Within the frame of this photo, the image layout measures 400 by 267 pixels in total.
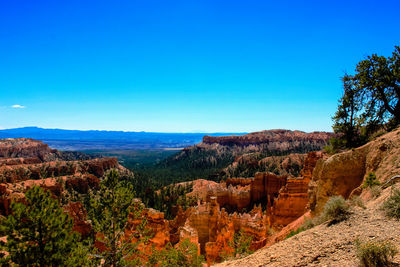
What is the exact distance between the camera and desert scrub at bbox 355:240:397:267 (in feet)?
17.2

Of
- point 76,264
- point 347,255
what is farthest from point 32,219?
point 347,255

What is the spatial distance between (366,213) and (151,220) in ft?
69.6

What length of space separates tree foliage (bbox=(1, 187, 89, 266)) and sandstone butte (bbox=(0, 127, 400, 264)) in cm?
498

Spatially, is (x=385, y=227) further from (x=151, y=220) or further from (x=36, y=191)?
(x=151, y=220)

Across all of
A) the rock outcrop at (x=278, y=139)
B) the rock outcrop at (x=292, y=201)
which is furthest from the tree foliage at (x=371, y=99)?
the rock outcrop at (x=278, y=139)

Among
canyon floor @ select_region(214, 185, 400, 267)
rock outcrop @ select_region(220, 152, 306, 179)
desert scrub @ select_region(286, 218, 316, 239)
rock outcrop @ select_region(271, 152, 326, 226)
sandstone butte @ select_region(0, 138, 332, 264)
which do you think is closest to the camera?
canyon floor @ select_region(214, 185, 400, 267)

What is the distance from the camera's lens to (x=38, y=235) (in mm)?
10516

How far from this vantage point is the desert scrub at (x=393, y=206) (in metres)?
7.40

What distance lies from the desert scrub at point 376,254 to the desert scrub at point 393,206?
239cm

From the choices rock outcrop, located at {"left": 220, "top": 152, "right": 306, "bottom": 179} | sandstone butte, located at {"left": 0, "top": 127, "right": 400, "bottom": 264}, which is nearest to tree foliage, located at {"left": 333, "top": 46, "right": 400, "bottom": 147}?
sandstone butte, located at {"left": 0, "top": 127, "right": 400, "bottom": 264}

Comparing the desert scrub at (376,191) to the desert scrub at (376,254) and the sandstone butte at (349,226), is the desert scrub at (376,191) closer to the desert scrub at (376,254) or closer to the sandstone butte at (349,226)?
the sandstone butte at (349,226)

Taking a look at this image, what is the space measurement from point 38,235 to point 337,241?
37.6ft

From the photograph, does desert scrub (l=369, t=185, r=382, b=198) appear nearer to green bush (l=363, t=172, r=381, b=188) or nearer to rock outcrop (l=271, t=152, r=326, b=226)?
green bush (l=363, t=172, r=381, b=188)

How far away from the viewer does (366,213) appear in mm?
8461
